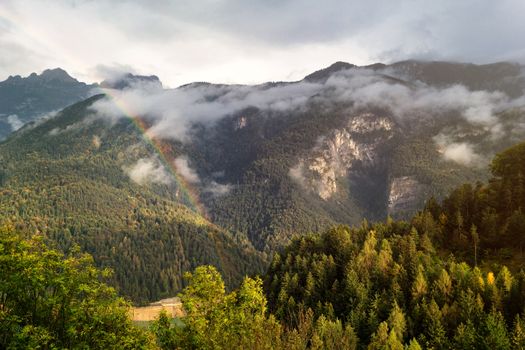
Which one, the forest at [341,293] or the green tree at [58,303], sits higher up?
the green tree at [58,303]

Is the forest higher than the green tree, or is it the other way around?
the green tree

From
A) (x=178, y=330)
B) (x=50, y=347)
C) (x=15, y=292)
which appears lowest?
(x=178, y=330)

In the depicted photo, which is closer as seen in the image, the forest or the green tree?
the green tree

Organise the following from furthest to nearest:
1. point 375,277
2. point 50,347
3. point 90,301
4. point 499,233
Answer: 1. point 499,233
2. point 375,277
3. point 90,301
4. point 50,347

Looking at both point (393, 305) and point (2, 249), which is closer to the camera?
point (2, 249)

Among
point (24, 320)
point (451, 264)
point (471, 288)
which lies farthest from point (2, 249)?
point (451, 264)

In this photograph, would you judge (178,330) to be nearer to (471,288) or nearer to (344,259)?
(471,288)

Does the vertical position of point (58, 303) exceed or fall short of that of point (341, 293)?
it exceeds it

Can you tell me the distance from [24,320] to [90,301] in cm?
482

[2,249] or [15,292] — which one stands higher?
[2,249]

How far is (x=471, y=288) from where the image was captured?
103562 mm

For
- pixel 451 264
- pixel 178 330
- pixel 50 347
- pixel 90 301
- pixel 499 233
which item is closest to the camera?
pixel 50 347

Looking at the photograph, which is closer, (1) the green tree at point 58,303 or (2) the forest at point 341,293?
(1) the green tree at point 58,303

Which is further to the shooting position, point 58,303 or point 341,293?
point 341,293
